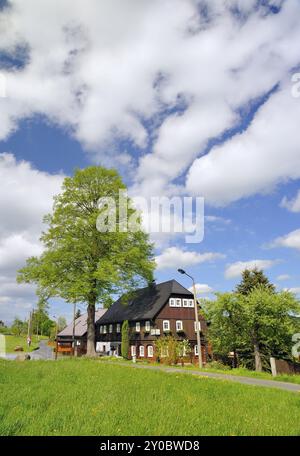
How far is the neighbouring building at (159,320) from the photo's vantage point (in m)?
42.3

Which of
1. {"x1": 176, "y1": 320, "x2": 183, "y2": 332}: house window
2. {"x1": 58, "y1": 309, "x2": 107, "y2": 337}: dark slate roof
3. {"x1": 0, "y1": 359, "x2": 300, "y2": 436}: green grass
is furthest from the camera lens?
{"x1": 58, "y1": 309, "x2": 107, "y2": 337}: dark slate roof

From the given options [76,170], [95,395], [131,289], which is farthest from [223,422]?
[76,170]

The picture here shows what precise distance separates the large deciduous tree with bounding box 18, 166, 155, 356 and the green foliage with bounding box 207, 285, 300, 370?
8404 mm

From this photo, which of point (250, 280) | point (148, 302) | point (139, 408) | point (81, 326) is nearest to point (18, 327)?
point (81, 326)

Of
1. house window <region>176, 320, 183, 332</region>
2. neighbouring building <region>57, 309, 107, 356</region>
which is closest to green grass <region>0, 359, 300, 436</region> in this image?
house window <region>176, 320, 183, 332</region>

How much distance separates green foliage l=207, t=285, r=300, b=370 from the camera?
28.5 metres

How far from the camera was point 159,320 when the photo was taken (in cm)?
4244

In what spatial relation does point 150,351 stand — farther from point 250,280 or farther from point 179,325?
point 250,280

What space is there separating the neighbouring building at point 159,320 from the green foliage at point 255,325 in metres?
10.8

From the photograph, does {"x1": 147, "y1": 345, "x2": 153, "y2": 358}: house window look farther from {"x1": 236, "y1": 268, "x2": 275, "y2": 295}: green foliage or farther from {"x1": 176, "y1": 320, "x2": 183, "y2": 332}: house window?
{"x1": 236, "y1": 268, "x2": 275, "y2": 295}: green foliage

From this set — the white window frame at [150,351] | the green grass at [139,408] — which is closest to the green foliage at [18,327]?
the white window frame at [150,351]

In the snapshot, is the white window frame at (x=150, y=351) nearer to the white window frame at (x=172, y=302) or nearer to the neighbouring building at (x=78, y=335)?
the white window frame at (x=172, y=302)

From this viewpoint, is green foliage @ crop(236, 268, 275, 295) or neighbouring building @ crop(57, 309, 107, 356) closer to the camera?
green foliage @ crop(236, 268, 275, 295)
